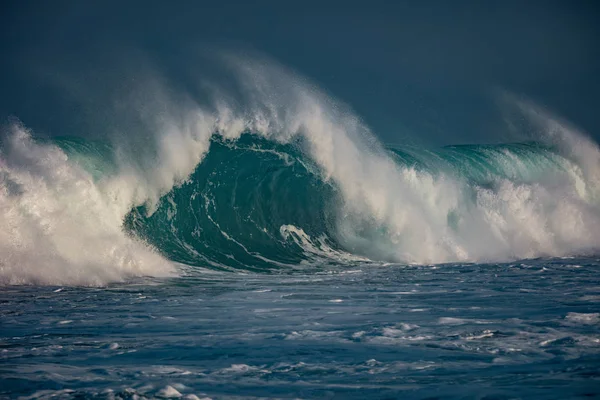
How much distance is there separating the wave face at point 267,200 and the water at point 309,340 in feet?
8.50

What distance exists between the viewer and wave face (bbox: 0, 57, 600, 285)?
1120 centimetres

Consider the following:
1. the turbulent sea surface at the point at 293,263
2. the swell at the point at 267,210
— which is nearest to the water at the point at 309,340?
the turbulent sea surface at the point at 293,263

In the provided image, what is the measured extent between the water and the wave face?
Result: 102 inches

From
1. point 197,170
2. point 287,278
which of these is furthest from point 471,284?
point 197,170

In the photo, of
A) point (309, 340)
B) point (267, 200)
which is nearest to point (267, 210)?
point (267, 200)

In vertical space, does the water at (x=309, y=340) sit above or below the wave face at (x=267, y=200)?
below

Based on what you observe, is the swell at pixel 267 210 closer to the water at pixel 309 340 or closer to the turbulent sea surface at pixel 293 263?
the turbulent sea surface at pixel 293 263

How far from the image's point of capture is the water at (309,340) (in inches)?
165

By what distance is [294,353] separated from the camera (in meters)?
5.05

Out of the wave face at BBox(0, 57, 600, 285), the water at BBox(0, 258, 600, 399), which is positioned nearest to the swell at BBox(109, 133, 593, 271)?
the wave face at BBox(0, 57, 600, 285)

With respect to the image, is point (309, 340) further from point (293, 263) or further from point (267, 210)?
point (267, 210)

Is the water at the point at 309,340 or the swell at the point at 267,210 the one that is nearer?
the water at the point at 309,340

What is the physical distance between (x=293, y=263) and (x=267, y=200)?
321cm

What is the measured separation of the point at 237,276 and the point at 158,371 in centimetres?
627
